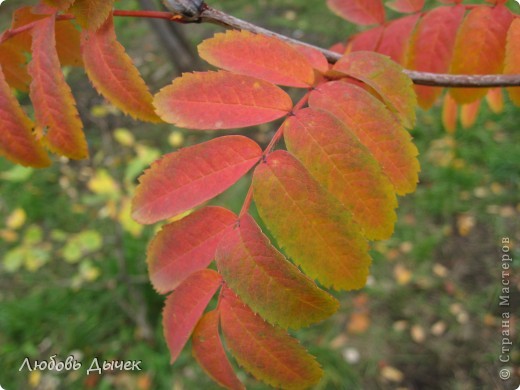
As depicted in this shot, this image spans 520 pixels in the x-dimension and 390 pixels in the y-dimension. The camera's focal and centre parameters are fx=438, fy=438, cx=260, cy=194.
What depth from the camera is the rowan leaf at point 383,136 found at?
2.11ft

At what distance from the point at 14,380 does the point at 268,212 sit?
2.19 m

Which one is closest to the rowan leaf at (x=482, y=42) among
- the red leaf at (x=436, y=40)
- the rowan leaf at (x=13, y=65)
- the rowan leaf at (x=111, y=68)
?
the red leaf at (x=436, y=40)

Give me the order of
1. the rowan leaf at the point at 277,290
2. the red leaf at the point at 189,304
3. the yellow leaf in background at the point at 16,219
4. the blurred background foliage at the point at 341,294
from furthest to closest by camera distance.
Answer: the yellow leaf in background at the point at 16,219, the blurred background foliage at the point at 341,294, the red leaf at the point at 189,304, the rowan leaf at the point at 277,290

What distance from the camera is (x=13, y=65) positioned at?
0.88 metres

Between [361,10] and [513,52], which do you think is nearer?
[513,52]

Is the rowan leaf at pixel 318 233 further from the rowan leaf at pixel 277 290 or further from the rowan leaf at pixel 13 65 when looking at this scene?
the rowan leaf at pixel 13 65

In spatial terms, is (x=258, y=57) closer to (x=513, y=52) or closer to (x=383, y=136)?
(x=383, y=136)

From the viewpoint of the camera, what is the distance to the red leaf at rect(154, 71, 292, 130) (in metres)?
0.68

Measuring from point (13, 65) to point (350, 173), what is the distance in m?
0.72

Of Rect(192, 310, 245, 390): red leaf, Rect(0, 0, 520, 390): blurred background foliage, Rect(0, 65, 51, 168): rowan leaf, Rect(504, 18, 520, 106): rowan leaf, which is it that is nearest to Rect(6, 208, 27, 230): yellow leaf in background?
Rect(0, 0, 520, 390): blurred background foliage

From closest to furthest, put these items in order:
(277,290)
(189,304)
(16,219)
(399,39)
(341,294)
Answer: (277,290) < (189,304) < (399,39) < (341,294) < (16,219)

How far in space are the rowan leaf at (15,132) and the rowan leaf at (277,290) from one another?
43 cm

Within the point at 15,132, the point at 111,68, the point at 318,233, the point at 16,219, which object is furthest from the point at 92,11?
the point at 16,219

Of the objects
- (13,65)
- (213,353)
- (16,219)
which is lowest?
(16,219)
